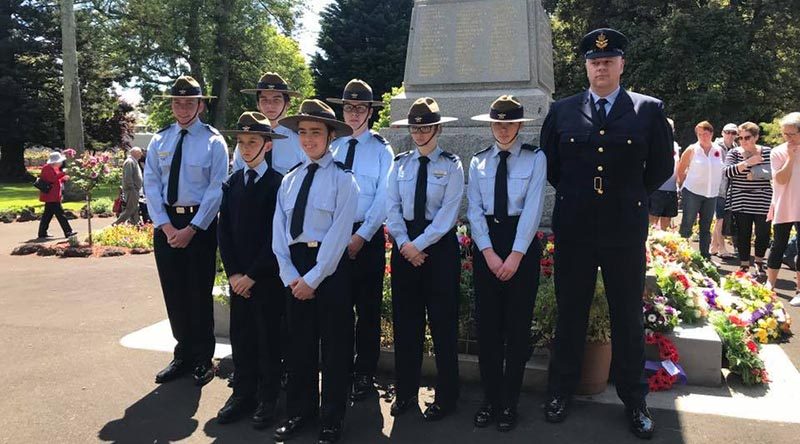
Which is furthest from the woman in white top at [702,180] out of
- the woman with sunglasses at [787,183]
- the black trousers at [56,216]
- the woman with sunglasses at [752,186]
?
the black trousers at [56,216]

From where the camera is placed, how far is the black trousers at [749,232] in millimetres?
7744

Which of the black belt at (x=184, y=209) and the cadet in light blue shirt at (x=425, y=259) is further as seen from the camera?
the black belt at (x=184, y=209)

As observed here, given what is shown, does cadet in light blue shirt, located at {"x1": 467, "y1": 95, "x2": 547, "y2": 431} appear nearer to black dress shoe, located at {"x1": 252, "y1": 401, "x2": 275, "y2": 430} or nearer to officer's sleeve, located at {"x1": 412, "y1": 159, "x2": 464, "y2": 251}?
officer's sleeve, located at {"x1": 412, "y1": 159, "x2": 464, "y2": 251}

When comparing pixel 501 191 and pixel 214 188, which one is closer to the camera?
pixel 501 191

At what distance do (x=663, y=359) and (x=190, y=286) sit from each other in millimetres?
3675

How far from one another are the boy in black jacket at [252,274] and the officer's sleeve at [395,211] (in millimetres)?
765

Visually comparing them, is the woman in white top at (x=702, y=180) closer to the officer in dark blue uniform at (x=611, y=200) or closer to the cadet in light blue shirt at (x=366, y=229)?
the officer in dark blue uniform at (x=611, y=200)

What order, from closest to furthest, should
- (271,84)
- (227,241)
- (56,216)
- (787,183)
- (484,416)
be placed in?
(484,416)
(227,241)
(271,84)
(787,183)
(56,216)

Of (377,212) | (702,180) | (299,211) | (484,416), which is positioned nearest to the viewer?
(299,211)

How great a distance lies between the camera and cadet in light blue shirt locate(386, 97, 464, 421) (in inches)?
148

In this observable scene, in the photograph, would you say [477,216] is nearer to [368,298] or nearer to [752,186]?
[368,298]

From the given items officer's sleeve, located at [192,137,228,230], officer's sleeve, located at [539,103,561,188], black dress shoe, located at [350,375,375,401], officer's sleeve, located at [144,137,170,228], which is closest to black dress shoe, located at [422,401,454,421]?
black dress shoe, located at [350,375,375,401]

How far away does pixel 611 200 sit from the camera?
358cm

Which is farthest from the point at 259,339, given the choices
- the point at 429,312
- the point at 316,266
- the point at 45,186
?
the point at 45,186
